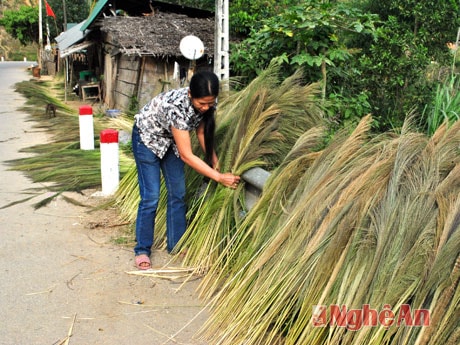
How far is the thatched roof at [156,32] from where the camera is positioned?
38.3ft

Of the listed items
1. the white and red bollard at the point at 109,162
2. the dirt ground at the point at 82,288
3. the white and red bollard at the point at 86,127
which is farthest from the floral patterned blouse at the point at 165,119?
the white and red bollard at the point at 86,127

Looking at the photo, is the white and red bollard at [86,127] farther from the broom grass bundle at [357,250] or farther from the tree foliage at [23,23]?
the tree foliage at [23,23]

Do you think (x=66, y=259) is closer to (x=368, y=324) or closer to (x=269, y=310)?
(x=269, y=310)

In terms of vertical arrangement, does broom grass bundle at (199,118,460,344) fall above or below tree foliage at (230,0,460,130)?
below

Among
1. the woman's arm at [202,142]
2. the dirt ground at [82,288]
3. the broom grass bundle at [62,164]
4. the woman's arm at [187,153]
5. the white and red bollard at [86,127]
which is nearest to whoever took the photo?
the dirt ground at [82,288]

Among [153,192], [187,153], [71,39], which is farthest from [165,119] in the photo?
[71,39]

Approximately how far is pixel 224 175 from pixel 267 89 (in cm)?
88

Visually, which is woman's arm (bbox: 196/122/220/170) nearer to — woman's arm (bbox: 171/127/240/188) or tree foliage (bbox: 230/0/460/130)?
woman's arm (bbox: 171/127/240/188)

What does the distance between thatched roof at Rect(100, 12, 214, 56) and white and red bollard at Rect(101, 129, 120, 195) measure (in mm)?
6392

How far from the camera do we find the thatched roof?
460 inches

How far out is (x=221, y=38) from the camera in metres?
8.23

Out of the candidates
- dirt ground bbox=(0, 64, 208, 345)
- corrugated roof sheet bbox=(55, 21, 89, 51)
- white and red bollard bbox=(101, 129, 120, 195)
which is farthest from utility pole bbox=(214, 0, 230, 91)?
corrugated roof sheet bbox=(55, 21, 89, 51)

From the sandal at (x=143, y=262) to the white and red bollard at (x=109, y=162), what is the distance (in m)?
1.88

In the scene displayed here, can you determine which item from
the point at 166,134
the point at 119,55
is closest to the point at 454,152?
the point at 166,134
